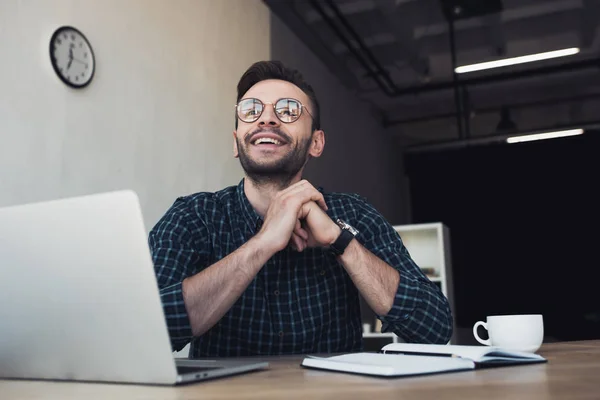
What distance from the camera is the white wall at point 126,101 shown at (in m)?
2.19

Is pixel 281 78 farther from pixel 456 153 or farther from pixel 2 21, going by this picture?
pixel 456 153

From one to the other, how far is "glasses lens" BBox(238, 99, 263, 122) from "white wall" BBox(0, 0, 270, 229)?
102cm

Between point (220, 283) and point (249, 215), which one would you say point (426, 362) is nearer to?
point (220, 283)

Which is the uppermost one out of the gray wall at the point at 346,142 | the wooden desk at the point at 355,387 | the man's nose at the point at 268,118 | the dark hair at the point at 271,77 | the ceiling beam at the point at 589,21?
the ceiling beam at the point at 589,21

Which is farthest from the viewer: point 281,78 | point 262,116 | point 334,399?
point 281,78

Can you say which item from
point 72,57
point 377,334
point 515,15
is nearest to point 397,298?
point 72,57

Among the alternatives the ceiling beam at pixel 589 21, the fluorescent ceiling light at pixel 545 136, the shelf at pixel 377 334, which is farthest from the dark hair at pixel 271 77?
the fluorescent ceiling light at pixel 545 136

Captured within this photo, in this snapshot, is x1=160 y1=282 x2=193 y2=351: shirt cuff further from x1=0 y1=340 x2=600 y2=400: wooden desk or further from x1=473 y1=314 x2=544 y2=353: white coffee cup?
x1=473 y1=314 x2=544 y2=353: white coffee cup

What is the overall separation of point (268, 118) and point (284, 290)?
51cm

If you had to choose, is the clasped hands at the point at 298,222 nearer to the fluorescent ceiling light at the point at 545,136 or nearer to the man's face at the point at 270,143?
the man's face at the point at 270,143

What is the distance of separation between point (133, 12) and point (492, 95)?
5.46 m

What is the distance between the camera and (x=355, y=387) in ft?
2.28

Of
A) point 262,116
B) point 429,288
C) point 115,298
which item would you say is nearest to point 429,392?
point 115,298

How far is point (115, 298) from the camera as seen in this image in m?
0.71
